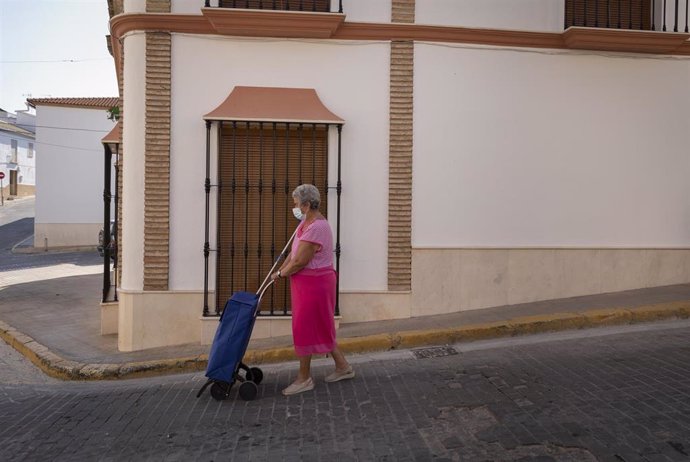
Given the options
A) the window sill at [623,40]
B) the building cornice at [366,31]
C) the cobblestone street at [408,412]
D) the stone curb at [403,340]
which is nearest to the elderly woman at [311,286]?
the cobblestone street at [408,412]

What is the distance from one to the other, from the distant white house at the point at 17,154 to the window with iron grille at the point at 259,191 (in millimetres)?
38884

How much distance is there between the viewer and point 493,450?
11.6 ft

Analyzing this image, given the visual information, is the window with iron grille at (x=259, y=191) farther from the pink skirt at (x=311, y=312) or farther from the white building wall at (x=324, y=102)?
the pink skirt at (x=311, y=312)

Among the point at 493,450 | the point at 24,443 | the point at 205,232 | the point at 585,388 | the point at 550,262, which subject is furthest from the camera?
the point at 550,262

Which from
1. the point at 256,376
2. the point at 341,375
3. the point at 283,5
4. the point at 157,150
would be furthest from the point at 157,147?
the point at 341,375

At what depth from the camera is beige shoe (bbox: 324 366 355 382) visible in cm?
490

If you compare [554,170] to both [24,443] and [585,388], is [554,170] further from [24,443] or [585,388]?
[24,443]

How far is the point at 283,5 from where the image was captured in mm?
6812

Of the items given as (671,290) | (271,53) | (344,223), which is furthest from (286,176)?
(671,290)

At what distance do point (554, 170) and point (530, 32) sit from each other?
1.61m

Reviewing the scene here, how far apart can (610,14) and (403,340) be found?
4901mm

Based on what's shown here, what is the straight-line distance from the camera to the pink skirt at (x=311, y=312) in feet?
15.2

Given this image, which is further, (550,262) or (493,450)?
(550,262)

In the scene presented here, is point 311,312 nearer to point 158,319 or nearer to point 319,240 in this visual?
point 319,240
